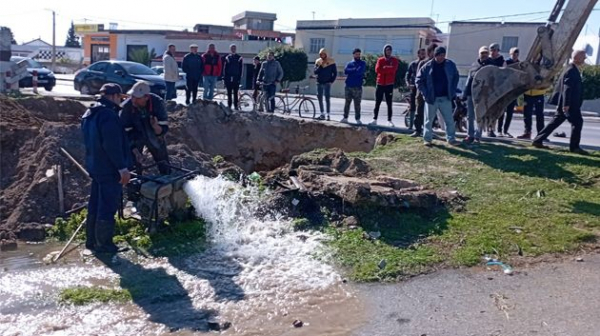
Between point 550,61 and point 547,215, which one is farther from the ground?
point 550,61

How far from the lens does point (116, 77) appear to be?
22.3m

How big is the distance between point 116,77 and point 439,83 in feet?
50.0

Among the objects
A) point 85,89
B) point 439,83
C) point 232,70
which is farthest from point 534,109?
point 85,89

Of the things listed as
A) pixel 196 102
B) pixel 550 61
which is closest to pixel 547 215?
pixel 550 61

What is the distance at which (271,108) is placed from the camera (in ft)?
53.2

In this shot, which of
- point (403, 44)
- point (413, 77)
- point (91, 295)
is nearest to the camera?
point (91, 295)

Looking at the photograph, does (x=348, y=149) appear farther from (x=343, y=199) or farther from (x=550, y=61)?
(x=343, y=199)

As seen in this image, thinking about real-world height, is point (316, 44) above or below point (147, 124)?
above

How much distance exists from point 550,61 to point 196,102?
25.4 feet

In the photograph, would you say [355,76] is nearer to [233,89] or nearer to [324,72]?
[324,72]

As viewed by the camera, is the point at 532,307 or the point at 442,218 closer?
the point at 532,307

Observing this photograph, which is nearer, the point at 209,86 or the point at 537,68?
the point at 537,68

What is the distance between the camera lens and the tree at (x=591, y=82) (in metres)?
32.5

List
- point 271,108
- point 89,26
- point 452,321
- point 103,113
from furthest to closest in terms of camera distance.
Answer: point 89,26, point 271,108, point 103,113, point 452,321
